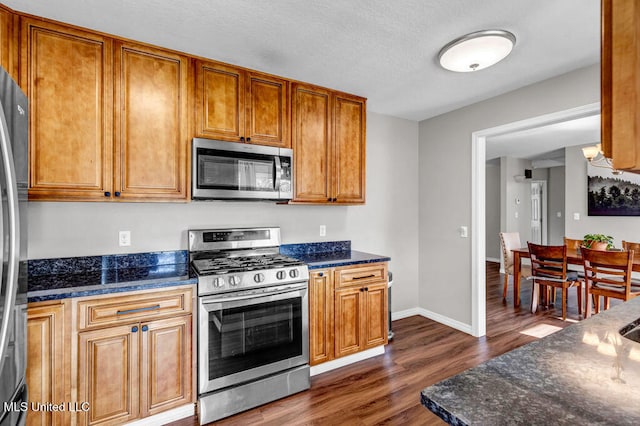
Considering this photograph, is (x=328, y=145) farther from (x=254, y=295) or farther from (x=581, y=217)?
(x=581, y=217)

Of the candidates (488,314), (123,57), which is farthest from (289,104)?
(488,314)

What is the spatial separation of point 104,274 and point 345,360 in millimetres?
1971

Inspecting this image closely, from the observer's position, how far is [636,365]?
33.5 inches

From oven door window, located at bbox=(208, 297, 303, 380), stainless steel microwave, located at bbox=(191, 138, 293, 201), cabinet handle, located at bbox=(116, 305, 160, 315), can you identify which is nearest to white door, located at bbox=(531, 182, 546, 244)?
stainless steel microwave, located at bbox=(191, 138, 293, 201)

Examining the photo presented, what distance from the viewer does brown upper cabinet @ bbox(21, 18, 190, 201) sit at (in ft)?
6.09

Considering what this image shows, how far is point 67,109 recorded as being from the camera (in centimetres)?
192

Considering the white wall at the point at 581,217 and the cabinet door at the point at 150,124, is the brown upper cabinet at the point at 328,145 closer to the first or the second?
the cabinet door at the point at 150,124

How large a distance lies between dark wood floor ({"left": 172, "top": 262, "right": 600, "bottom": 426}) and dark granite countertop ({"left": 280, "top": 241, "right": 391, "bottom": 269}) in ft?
2.97

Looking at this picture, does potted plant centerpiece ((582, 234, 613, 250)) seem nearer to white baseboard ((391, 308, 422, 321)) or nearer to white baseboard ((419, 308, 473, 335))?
white baseboard ((419, 308, 473, 335))

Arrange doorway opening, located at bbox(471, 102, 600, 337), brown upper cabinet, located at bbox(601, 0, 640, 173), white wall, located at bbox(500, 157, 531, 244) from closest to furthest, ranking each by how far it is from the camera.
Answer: brown upper cabinet, located at bbox(601, 0, 640, 173), doorway opening, located at bbox(471, 102, 600, 337), white wall, located at bbox(500, 157, 531, 244)

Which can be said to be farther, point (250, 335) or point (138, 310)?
point (250, 335)

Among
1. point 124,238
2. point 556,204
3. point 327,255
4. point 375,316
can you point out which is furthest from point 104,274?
point 556,204

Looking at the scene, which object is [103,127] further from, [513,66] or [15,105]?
[513,66]

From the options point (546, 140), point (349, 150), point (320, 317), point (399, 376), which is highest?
point (546, 140)
